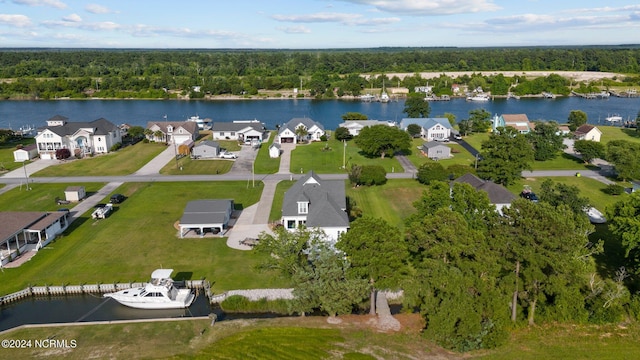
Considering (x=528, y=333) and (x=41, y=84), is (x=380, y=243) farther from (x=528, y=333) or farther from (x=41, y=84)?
(x=41, y=84)

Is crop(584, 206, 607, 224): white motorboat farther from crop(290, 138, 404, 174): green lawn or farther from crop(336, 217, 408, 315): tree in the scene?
crop(336, 217, 408, 315): tree

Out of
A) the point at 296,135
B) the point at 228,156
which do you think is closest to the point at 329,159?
the point at 296,135

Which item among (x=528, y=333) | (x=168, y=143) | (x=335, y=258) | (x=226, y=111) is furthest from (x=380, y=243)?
(x=226, y=111)

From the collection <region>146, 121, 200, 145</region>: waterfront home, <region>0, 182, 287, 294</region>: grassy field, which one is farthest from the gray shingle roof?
<region>146, 121, 200, 145</region>: waterfront home

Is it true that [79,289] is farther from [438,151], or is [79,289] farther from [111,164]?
[438,151]

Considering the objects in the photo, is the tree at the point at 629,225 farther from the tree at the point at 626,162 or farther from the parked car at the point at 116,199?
the parked car at the point at 116,199

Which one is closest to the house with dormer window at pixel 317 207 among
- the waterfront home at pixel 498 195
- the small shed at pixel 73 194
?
the waterfront home at pixel 498 195

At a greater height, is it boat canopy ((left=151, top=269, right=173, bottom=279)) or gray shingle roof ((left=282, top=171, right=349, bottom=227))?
gray shingle roof ((left=282, top=171, right=349, bottom=227))
